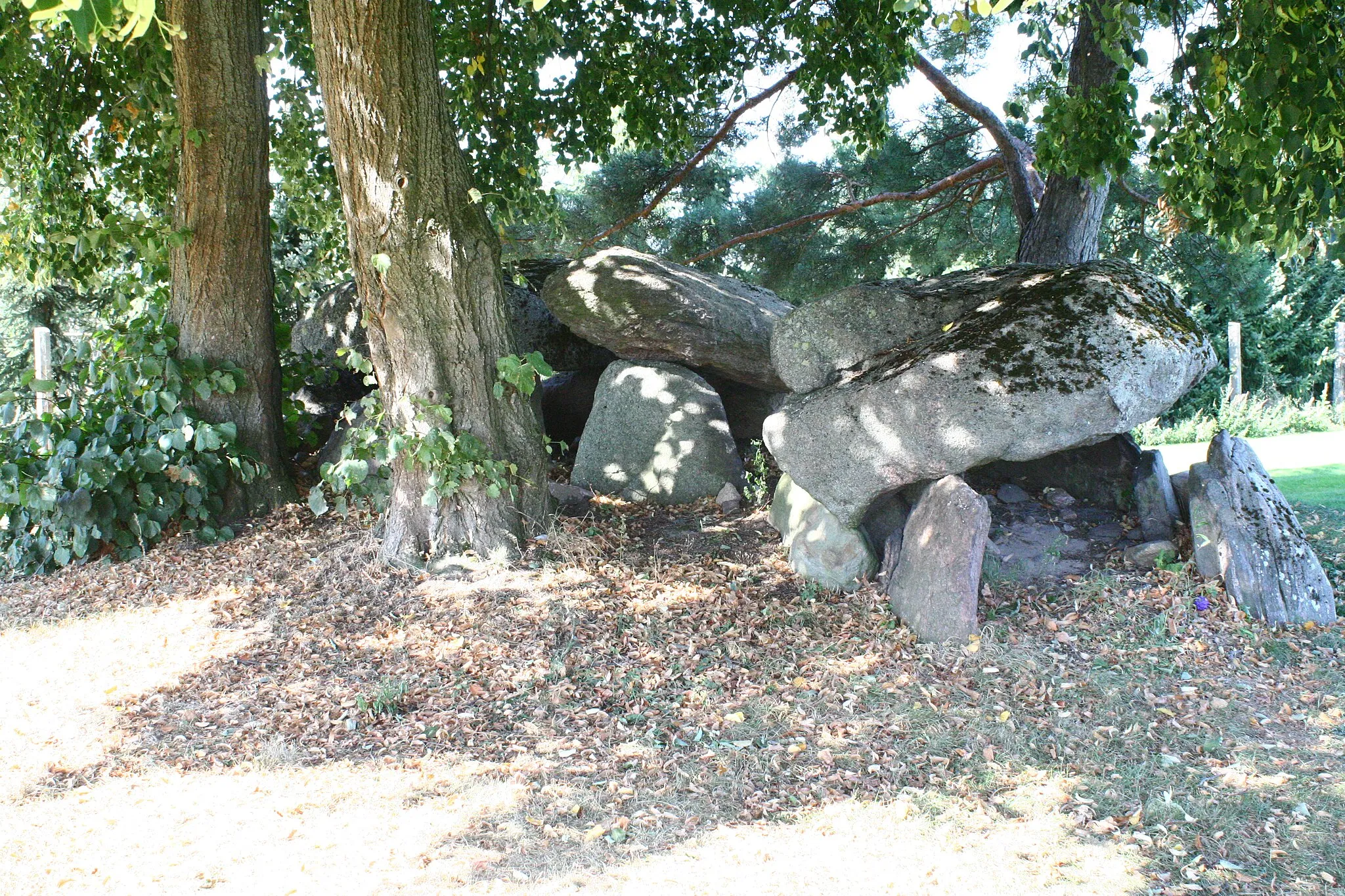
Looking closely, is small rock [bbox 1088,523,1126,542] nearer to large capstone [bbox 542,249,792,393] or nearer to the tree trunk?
the tree trunk

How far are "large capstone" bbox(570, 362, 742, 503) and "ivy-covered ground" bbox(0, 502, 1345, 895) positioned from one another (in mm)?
954

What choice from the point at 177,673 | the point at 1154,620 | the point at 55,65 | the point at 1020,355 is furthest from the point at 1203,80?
the point at 55,65

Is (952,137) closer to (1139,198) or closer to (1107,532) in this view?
(1139,198)

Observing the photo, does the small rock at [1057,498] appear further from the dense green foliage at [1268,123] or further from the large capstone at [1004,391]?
the dense green foliage at [1268,123]

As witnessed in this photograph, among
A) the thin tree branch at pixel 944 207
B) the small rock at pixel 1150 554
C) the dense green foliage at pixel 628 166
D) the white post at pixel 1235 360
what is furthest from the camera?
the white post at pixel 1235 360

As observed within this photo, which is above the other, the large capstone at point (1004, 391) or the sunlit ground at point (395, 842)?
the large capstone at point (1004, 391)

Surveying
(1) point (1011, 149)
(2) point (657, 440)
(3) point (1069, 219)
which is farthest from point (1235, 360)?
(2) point (657, 440)

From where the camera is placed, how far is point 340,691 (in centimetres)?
441

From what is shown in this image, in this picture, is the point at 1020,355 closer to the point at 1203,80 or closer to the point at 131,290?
the point at 1203,80

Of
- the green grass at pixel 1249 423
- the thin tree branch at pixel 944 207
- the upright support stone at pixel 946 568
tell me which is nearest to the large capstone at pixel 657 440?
the upright support stone at pixel 946 568

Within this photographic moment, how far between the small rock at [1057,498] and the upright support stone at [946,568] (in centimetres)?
132

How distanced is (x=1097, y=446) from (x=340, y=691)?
4.66 metres

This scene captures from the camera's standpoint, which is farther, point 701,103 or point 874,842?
point 701,103

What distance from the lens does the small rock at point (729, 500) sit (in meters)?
6.51
